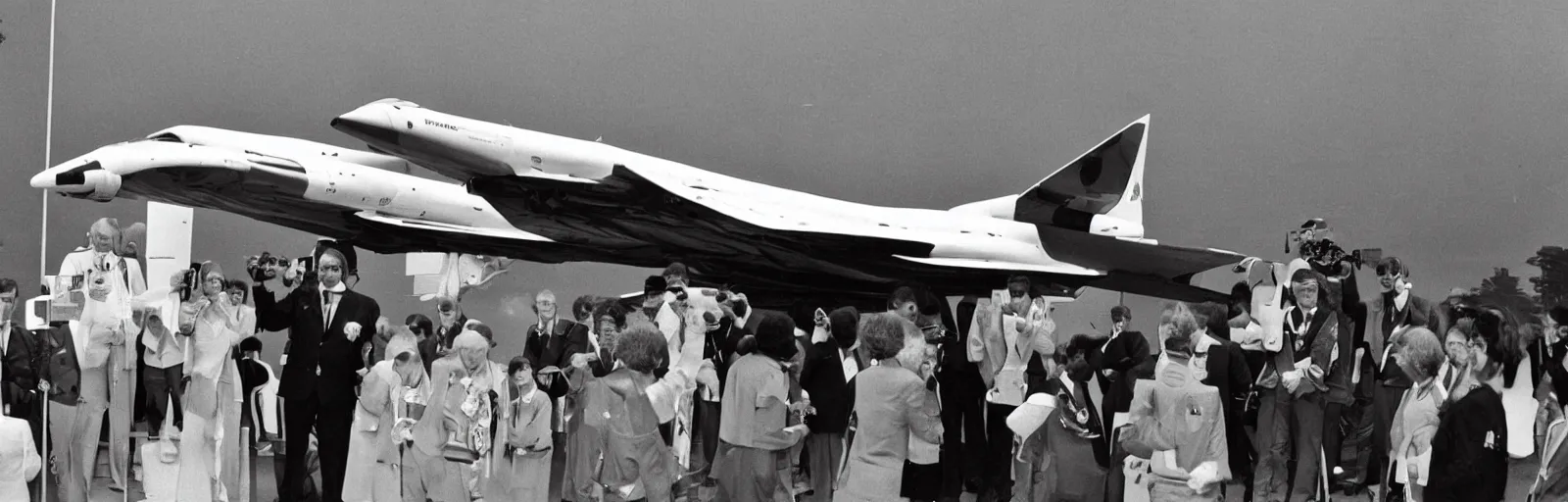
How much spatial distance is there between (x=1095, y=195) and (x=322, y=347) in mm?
6024

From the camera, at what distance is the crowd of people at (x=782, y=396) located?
601cm

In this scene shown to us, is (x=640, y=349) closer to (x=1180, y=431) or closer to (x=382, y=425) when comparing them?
(x=382, y=425)

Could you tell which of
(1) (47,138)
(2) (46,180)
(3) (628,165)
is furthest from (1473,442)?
(1) (47,138)

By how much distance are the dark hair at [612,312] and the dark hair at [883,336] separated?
6.84 feet

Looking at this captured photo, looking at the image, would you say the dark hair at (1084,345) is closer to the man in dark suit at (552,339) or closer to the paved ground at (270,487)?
the paved ground at (270,487)

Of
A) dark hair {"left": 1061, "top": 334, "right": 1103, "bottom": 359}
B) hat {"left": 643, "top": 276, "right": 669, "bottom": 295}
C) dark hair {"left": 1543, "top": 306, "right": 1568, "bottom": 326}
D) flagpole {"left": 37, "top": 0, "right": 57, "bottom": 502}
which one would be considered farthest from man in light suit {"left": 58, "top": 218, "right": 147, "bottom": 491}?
dark hair {"left": 1543, "top": 306, "right": 1568, "bottom": 326}

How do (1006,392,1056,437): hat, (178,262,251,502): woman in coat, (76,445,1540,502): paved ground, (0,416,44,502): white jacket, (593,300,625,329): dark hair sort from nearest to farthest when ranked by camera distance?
(0,416,44,502): white jacket < (1006,392,1056,437): hat < (76,445,1540,502): paved ground < (593,300,625,329): dark hair < (178,262,251,502): woman in coat

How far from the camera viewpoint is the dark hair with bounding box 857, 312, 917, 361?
5895 millimetres

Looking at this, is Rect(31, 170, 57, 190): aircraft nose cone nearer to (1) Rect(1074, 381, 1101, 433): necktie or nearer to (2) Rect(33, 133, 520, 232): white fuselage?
(2) Rect(33, 133, 520, 232): white fuselage

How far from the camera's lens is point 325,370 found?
777cm

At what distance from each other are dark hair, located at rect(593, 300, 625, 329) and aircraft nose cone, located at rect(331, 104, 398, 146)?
10.6 feet

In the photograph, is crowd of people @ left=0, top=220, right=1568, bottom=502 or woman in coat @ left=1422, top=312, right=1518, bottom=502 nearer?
woman in coat @ left=1422, top=312, right=1518, bottom=502

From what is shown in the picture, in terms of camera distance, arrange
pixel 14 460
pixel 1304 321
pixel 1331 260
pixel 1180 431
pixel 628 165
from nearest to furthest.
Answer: pixel 1180 431
pixel 14 460
pixel 1304 321
pixel 1331 260
pixel 628 165

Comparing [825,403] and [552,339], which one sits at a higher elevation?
[552,339]
